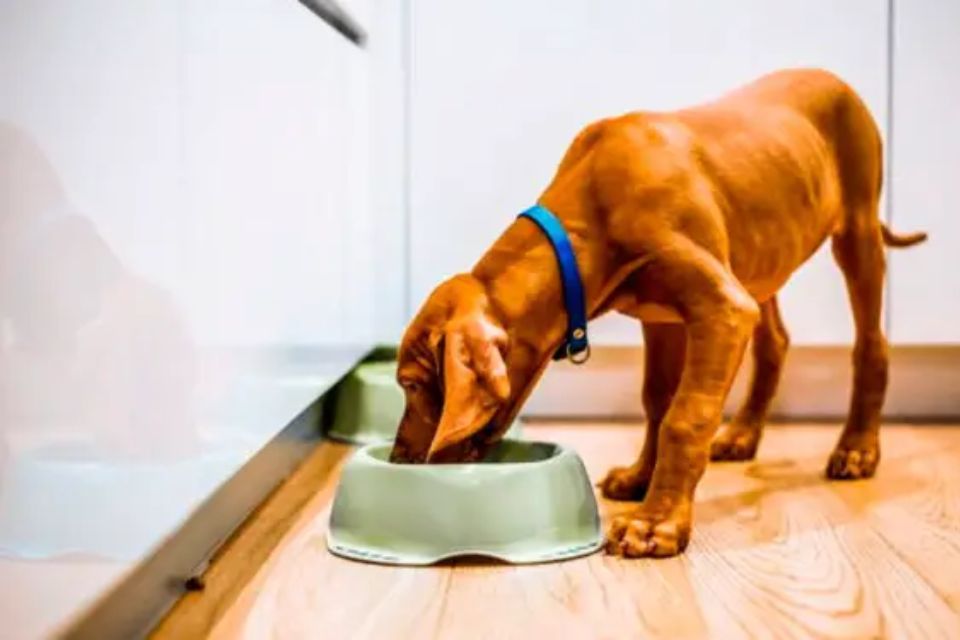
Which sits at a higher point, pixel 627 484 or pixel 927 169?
pixel 927 169

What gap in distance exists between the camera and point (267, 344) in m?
1.65

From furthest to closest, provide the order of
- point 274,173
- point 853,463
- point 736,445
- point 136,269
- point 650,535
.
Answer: point 736,445 < point 853,463 < point 274,173 < point 650,535 < point 136,269

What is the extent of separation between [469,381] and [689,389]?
0.26 meters

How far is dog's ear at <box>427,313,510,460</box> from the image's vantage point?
1.46m

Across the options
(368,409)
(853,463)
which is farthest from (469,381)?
(368,409)

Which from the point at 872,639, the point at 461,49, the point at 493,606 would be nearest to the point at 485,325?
the point at 493,606

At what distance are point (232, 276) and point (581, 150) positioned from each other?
479 millimetres

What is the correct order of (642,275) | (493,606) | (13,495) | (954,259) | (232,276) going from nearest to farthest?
(13,495) → (493,606) → (232,276) → (642,275) → (954,259)

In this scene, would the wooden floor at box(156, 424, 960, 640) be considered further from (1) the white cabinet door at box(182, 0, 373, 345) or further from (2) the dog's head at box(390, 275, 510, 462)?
(1) the white cabinet door at box(182, 0, 373, 345)

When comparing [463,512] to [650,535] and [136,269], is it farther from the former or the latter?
[136,269]

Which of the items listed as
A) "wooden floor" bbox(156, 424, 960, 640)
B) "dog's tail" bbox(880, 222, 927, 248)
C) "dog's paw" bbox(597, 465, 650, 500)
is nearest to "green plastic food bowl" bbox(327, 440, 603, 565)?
"wooden floor" bbox(156, 424, 960, 640)

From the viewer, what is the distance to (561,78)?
2412 millimetres

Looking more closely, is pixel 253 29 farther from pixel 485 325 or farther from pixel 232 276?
pixel 485 325

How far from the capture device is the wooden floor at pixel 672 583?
1274 millimetres
